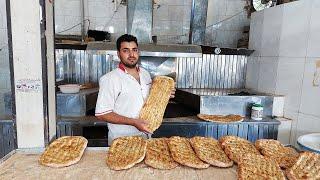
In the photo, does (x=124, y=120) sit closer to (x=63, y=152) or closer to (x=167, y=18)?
(x=63, y=152)

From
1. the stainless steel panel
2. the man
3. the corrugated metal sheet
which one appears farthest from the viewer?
the corrugated metal sheet

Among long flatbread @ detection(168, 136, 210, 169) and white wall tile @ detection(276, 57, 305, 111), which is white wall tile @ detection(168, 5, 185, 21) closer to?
white wall tile @ detection(276, 57, 305, 111)

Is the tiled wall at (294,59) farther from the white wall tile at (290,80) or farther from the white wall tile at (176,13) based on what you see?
the white wall tile at (176,13)

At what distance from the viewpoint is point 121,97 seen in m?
1.96

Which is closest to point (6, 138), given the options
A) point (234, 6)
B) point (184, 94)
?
point (184, 94)

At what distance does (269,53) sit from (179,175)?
8.21 feet

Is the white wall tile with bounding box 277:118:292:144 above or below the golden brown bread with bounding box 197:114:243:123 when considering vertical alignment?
below

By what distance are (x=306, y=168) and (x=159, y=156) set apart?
0.66 m

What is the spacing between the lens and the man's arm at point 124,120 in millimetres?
1770

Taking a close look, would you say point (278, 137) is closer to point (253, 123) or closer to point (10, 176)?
point (253, 123)

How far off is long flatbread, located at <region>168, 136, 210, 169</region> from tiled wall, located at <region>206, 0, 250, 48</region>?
3320 millimetres

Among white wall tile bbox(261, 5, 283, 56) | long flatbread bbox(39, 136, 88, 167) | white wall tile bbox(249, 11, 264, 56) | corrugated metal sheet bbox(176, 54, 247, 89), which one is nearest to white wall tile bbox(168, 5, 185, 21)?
corrugated metal sheet bbox(176, 54, 247, 89)

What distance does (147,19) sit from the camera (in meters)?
2.96

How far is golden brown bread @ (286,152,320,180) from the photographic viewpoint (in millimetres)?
1079
